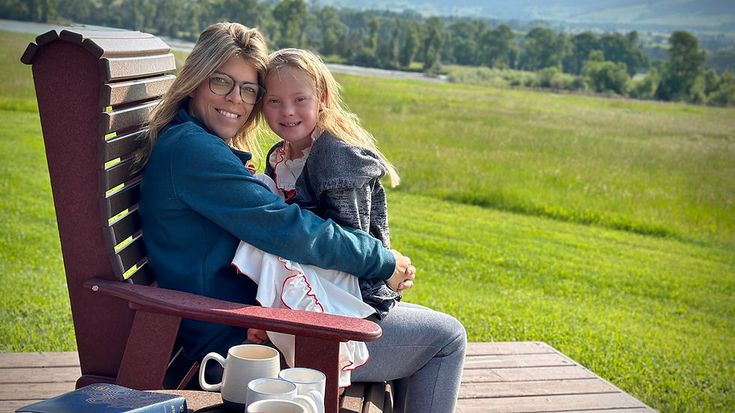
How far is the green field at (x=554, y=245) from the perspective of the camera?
237 inches

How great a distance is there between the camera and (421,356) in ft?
9.52

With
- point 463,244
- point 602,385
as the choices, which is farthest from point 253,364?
point 463,244

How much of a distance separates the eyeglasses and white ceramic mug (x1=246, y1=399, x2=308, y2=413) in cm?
129

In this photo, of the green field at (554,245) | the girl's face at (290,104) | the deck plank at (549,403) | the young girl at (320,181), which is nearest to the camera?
the young girl at (320,181)

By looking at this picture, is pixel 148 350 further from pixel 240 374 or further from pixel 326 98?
pixel 326 98

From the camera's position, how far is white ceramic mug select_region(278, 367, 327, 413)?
79.5 inches

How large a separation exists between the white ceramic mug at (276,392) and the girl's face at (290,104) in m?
1.18

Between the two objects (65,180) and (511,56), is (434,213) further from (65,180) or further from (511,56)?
(511,56)

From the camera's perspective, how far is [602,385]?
4.05 metres

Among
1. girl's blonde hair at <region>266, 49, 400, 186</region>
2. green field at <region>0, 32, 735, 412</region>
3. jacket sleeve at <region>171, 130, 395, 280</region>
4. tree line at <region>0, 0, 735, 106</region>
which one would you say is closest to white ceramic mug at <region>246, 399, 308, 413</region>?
jacket sleeve at <region>171, 130, 395, 280</region>

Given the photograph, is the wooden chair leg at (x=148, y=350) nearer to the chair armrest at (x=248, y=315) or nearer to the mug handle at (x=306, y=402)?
the chair armrest at (x=248, y=315)

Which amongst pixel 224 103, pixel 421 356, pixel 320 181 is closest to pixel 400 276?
pixel 421 356

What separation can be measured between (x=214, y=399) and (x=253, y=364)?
178mm

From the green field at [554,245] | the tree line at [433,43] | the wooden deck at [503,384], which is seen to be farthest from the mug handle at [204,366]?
the tree line at [433,43]
